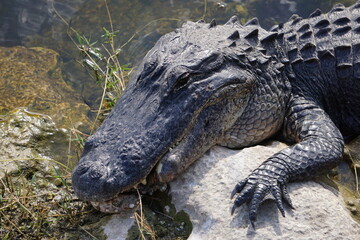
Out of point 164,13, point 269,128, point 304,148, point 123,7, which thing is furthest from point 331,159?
point 123,7

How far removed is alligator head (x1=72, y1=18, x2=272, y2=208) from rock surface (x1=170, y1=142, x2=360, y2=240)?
15cm

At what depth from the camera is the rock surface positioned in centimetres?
303

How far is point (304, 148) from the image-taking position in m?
3.66

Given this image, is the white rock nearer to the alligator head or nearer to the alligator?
the alligator

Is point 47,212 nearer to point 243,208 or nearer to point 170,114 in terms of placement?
point 170,114

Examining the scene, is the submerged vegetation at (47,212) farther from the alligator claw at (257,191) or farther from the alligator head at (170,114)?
the alligator claw at (257,191)

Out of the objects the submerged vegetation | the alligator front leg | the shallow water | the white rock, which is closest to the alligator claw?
the alligator front leg

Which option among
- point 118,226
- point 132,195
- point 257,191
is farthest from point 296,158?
point 118,226

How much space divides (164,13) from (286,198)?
4.47 meters

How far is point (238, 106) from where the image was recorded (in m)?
3.88

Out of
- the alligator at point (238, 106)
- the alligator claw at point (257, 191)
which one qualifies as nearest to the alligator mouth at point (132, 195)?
the alligator at point (238, 106)

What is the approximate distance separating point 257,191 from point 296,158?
0.57m

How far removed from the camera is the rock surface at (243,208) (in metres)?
3.03

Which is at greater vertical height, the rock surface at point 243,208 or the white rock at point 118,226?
the rock surface at point 243,208
